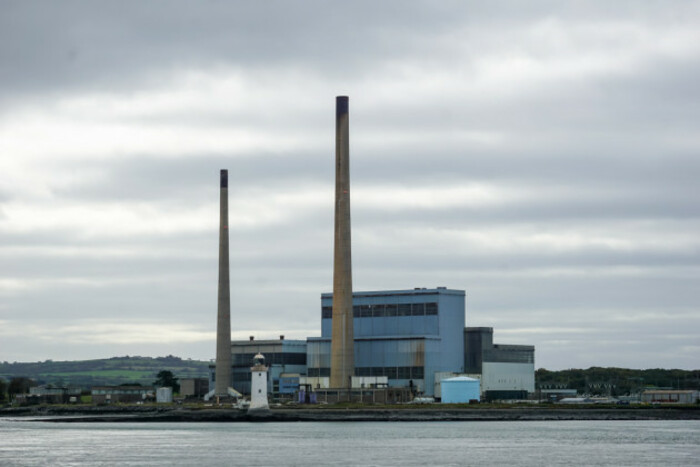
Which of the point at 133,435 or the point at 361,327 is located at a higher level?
the point at 361,327

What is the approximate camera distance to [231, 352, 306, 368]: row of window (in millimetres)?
183375

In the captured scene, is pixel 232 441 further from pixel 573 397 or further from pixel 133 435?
pixel 573 397

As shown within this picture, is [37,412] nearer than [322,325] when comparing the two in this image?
No

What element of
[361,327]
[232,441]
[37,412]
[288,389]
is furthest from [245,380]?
[232,441]

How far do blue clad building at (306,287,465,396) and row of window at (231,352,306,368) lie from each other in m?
9.05

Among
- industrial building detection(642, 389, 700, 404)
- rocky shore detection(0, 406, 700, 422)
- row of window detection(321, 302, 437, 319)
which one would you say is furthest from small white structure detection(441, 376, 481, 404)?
industrial building detection(642, 389, 700, 404)

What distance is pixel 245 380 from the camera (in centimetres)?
18462

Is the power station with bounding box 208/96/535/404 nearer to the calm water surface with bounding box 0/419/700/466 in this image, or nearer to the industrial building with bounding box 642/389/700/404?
the calm water surface with bounding box 0/419/700/466

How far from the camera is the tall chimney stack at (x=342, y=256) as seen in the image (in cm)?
15475

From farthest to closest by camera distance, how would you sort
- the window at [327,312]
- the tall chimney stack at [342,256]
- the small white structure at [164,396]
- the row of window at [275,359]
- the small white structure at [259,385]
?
the small white structure at [164,396]
the row of window at [275,359]
the window at [327,312]
the tall chimney stack at [342,256]
the small white structure at [259,385]

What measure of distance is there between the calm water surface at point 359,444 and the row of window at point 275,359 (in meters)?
30.0

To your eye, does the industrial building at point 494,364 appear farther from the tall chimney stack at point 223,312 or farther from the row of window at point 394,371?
the tall chimney stack at point 223,312

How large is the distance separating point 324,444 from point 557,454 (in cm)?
2196

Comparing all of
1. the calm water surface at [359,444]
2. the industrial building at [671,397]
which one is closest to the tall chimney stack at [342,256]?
the calm water surface at [359,444]
